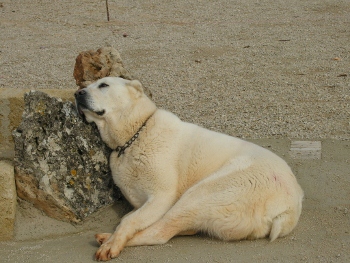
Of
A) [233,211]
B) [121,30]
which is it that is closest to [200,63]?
[121,30]

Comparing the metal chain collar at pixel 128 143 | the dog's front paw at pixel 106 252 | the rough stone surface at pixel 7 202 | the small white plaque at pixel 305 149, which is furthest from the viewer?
the small white plaque at pixel 305 149

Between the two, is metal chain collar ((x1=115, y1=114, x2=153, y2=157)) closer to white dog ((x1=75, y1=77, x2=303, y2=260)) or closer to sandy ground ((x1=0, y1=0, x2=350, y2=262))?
white dog ((x1=75, y1=77, x2=303, y2=260))

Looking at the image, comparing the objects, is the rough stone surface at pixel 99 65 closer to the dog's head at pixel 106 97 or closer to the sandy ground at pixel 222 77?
the dog's head at pixel 106 97

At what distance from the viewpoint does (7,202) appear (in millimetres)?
5059

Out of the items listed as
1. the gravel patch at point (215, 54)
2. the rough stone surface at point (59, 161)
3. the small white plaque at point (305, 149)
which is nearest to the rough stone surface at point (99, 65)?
the rough stone surface at point (59, 161)

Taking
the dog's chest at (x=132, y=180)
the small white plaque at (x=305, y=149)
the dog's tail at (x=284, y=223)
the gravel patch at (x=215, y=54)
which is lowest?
the gravel patch at (x=215, y=54)

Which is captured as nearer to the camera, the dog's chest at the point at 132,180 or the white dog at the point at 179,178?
the white dog at the point at 179,178

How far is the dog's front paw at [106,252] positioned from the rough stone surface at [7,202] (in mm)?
951

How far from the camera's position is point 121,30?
14086 mm

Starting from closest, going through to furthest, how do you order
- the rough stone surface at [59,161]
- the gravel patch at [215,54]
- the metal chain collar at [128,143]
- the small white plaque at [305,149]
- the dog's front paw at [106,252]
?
1. the dog's front paw at [106,252]
2. the rough stone surface at [59,161]
3. the metal chain collar at [128,143]
4. the small white plaque at [305,149]
5. the gravel patch at [215,54]

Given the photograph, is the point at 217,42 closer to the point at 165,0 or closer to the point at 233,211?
the point at 165,0

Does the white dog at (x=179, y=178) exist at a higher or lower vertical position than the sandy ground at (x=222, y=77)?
higher

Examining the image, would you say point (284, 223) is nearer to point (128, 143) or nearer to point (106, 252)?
point (106, 252)

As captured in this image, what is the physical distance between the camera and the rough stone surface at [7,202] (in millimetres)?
5027
